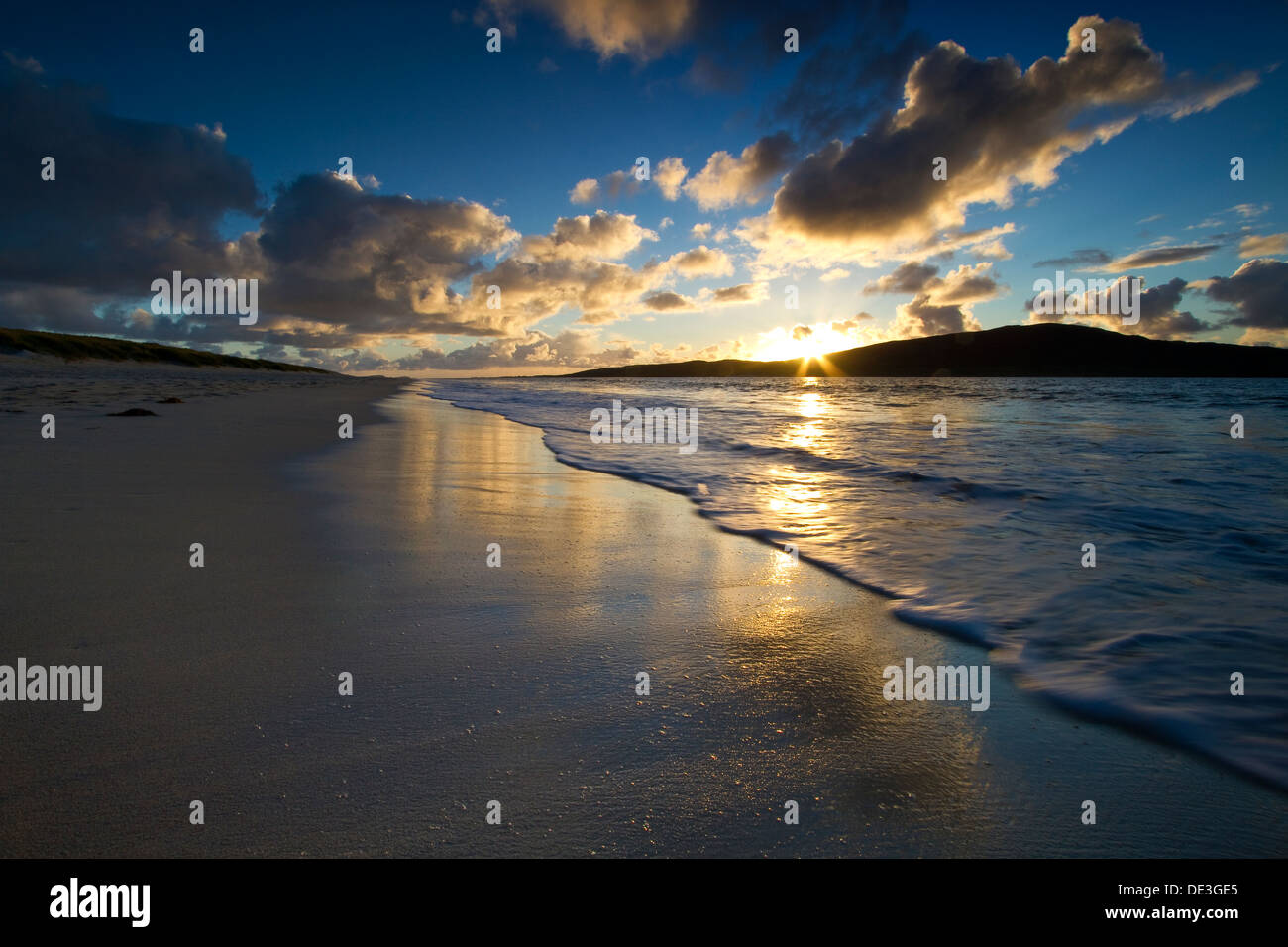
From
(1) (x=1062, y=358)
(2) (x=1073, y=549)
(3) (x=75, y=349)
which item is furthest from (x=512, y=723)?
(1) (x=1062, y=358)

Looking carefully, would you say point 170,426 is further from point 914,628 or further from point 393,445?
point 914,628

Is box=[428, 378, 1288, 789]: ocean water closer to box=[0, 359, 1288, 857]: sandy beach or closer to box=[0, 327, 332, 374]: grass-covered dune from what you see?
box=[0, 359, 1288, 857]: sandy beach

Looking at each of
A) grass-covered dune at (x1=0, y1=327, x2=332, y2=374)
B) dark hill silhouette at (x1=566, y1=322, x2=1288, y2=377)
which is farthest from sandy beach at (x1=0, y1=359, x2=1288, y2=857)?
dark hill silhouette at (x1=566, y1=322, x2=1288, y2=377)

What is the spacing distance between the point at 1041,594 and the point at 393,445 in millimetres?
10247

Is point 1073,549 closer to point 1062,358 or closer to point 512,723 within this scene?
point 512,723

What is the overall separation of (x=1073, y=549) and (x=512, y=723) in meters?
Answer: 5.53

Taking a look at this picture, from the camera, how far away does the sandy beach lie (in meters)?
1.81

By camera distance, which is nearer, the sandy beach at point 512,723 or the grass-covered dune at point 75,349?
the sandy beach at point 512,723

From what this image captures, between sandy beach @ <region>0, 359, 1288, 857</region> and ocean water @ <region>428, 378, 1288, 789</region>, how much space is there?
43 cm

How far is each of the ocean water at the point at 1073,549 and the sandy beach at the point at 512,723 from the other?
0.43m

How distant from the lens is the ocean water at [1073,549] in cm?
299

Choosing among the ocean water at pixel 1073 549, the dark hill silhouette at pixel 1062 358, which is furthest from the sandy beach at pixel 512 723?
the dark hill silhouette at pixel 1062 358

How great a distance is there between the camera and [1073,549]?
18.1 feet

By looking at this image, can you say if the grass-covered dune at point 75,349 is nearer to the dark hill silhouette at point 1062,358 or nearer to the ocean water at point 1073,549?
the ocean water at point 1073,549
